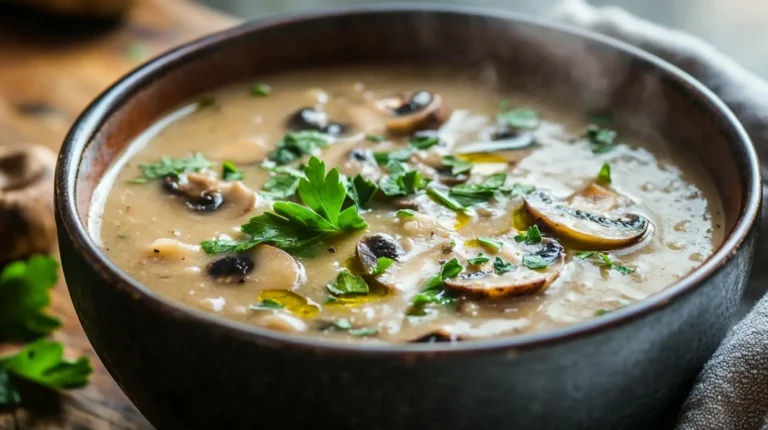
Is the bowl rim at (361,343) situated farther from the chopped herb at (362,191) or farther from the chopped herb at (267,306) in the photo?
the chopped herb at (362,191)

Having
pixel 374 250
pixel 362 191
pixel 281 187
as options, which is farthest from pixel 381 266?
pixel 281 187

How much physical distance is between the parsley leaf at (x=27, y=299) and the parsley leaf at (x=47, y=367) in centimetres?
16

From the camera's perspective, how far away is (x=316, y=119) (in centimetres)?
292

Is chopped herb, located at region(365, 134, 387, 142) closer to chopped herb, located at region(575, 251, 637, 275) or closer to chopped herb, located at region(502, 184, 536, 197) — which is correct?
chopped herb, located at region(502, 184, 536, 197)

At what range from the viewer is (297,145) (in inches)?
109

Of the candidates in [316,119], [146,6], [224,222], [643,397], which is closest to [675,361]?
[643,397]

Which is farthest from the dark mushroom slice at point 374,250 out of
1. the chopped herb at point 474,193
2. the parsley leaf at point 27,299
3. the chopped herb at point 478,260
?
the parsley leaf at point 27,299

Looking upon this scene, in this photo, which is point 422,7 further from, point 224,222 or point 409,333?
point 409,333

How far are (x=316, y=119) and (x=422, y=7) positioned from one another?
0.61 metres

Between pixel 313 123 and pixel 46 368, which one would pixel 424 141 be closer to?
pixel 313 123

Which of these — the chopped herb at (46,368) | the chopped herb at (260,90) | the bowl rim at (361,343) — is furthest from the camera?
the chopped herb at (260,90)

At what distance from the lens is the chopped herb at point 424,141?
2.78 m

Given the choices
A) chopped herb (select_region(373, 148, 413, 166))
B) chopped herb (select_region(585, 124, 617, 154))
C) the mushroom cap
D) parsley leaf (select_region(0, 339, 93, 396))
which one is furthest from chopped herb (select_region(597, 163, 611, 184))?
the mushroom cap

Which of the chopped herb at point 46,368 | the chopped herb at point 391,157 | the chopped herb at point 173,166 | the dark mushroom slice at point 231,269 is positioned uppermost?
the chopped herb at point 391,157
